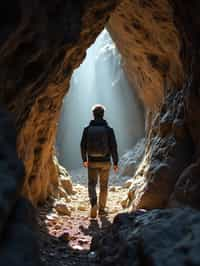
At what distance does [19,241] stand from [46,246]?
158cm

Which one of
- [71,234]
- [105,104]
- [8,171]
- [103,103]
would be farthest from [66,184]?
[103,103]

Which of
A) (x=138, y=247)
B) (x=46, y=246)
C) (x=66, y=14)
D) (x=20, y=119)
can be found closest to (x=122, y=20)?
(x=66, y=14)

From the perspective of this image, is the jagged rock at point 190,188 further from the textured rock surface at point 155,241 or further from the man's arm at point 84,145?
the man's arm at point 84,145

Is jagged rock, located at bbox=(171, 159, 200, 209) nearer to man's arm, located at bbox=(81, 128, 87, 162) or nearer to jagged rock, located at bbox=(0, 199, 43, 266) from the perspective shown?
man's arm, located at bbox=(81, 128, 87, 162)

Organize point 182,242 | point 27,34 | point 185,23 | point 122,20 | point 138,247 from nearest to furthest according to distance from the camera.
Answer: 1. point 182,242
2. point 138,247
3. point 27,34
4. point 185,23
5. point 122,20

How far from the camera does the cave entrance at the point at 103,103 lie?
1914cm

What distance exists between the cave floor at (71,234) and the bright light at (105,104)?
11.2 metres

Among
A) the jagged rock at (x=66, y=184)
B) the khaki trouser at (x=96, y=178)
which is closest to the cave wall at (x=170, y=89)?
the khaki trouser at (x=96, y=178)

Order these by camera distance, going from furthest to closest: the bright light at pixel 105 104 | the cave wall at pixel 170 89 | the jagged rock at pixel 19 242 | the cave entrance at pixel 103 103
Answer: the bright light at pixel 105 104, the cave entrance at pixel 103 103, the cave wall at pixel 170 89, the jagged rock at pixel 19 242

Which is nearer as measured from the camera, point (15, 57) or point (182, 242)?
point (182, 242)

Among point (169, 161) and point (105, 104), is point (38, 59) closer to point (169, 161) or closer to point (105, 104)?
point (169, 161)

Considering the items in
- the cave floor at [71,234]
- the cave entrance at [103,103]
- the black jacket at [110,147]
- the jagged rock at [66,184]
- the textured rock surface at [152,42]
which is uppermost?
the cave entrance at [103,103]

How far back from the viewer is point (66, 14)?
4.71 meters

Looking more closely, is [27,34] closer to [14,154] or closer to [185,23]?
[14,154]
